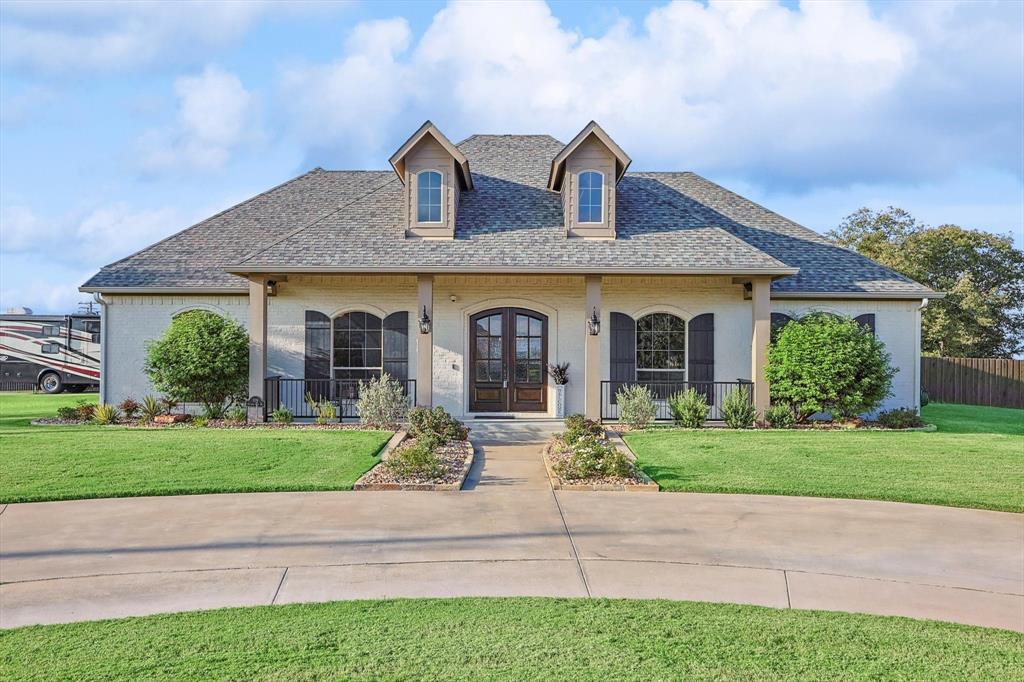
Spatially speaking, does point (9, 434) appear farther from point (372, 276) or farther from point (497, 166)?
point (497, 166)

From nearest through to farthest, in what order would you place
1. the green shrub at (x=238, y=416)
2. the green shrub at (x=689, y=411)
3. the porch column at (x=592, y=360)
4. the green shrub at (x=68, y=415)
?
the green shrub at (x=689, y=411) < the porch column at (x=592, y=360) < the green shrub at (x=238, y=416) < the green shrub at (x=68, y=415)

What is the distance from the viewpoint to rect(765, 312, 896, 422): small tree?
1476 centimetres

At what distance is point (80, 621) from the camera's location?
4816mm

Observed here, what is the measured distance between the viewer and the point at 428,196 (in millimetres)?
16281

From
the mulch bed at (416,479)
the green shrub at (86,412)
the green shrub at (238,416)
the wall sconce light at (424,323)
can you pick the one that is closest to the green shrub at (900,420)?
the mulch bed at (416,479)

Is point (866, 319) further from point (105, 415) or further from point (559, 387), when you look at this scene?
point (105, 415)

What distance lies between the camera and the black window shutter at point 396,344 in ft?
54.7

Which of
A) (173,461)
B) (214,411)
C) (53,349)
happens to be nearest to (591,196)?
(214,411)

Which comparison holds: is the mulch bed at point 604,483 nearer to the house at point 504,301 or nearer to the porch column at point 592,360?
the porch column at point 592,360

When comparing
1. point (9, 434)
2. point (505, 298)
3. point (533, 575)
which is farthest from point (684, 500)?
point (9, 434)

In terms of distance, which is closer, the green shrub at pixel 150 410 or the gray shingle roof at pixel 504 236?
the gray shingle roof at pixel 504 236

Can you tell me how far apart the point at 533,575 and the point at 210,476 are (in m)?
5.80

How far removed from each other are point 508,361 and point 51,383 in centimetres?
1999

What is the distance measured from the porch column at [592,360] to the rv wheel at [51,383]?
856 inches
